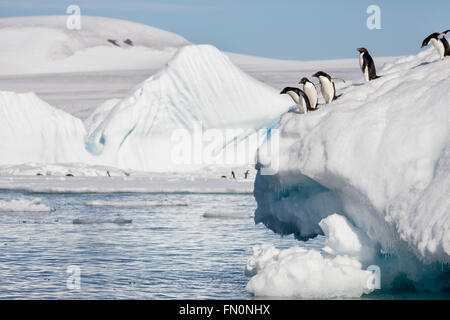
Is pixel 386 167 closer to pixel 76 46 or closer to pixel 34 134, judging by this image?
pixel 34 134

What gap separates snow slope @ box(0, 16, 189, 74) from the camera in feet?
296

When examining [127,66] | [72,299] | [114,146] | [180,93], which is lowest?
[72,299]

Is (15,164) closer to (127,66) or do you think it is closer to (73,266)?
(73,266)

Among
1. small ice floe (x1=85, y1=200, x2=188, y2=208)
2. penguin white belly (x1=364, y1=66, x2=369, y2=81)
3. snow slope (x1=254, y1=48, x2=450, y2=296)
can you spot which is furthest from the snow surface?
snow slope (x1=254, y1=48, x2=450, y2=296)

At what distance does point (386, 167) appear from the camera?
8.16 m

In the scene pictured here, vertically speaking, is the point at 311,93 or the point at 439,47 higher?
the point at 439,47

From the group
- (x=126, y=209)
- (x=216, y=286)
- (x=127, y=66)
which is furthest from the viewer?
(x=127, y=66)

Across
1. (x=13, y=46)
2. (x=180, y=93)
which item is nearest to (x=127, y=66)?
(x=13, y=46)

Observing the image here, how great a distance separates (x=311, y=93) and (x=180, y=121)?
1036 inches

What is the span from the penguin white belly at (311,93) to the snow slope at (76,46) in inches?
3105

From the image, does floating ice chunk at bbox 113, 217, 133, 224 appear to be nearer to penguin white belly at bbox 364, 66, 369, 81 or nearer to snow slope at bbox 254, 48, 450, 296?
penguin white belly at bbox 364, 66, 369, 81

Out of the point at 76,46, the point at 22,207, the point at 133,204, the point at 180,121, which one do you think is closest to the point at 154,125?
the point at 180,121

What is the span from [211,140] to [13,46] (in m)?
63.2

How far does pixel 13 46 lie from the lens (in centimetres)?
9362
